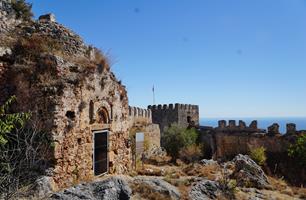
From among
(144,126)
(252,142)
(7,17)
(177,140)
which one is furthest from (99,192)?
(177,140)

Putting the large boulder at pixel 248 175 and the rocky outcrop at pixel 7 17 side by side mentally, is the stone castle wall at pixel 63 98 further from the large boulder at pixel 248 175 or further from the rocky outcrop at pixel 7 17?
the large boulder at pixel 248 175

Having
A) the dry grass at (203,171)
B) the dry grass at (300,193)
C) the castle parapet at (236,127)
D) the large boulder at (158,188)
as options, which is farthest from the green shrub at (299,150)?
the large boulder at (158,188)

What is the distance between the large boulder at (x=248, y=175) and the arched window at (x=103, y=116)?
5271mm

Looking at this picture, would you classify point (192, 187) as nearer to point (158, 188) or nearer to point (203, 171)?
point (158, 188)

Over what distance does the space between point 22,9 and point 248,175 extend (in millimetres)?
10517

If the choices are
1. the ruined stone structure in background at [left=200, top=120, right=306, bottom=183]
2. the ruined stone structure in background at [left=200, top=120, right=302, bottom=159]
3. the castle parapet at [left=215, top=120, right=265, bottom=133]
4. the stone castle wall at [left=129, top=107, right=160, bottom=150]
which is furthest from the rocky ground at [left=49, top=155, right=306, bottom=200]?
the castle parapet at [left=215, top=120, right=265, bottom=133]

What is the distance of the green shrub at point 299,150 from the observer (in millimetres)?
17859

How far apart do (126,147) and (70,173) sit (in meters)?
3.80

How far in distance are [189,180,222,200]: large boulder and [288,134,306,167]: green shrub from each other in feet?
32.3

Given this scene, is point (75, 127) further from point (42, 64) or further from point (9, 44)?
point (9, 44)

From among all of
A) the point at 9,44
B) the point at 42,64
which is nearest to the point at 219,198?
the point at 42,64

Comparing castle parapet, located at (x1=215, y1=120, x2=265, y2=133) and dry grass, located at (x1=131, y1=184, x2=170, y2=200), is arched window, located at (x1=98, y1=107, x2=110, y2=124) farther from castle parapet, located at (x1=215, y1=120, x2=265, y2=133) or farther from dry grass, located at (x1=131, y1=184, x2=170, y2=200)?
castle parapet, located at (x1=215, y1=120, x2=265, y2=133)

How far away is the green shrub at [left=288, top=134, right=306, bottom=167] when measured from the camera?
17.9m

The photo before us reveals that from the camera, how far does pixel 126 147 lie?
13367 mm
